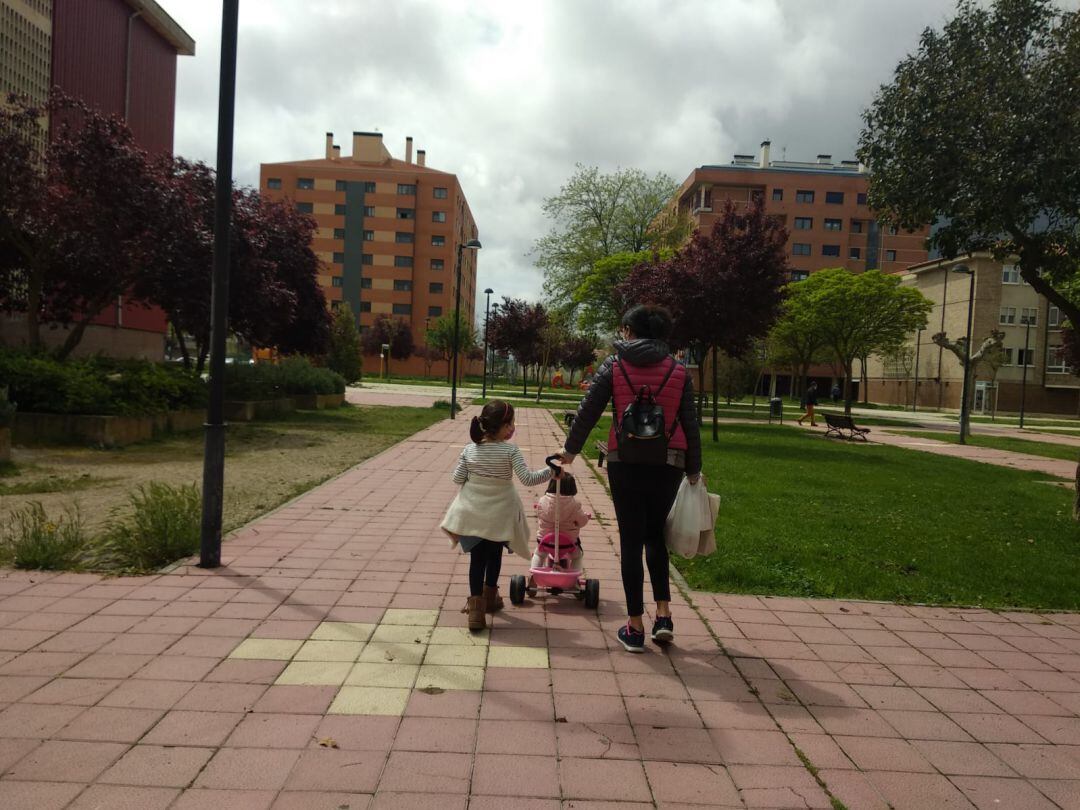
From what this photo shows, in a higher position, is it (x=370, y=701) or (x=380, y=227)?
(x=380, y=227)

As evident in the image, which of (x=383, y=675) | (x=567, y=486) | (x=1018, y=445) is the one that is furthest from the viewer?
(x=1018, y=445)

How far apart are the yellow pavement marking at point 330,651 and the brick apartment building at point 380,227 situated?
76.4 m

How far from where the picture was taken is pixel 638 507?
4141 millimetres

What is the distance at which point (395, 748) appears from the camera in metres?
3.00

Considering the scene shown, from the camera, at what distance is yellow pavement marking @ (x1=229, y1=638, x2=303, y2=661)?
12.9ft

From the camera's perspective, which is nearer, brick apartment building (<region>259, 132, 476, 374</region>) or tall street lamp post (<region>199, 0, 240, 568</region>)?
tall street lamp post (<region>199, 0, 240, 568</region>)

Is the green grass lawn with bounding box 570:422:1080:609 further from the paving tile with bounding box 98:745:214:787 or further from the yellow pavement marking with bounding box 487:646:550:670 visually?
the paving tile with bounding box 98:745:214:787

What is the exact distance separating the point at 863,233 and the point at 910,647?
75.2 meters

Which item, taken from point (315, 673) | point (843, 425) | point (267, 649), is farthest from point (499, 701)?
point (843, 425)

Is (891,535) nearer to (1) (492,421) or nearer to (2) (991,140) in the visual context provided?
(2) (991,140)

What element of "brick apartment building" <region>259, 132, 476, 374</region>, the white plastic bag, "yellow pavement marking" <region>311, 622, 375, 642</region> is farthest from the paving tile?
"brick apartment building" <region>259, 132, 476, 374</region>

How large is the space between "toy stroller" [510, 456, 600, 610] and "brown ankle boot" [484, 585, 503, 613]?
16cm

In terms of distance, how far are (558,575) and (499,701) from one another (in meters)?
1.48

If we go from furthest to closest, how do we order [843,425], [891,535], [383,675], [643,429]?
[843,425], [891,535], [643,429], [383,675]
